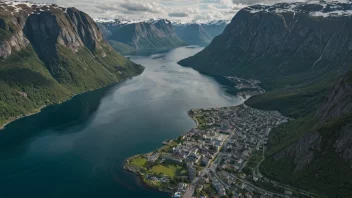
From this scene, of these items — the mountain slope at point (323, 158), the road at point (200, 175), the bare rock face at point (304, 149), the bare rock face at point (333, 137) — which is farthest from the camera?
the bare rock face at point (304, 149)

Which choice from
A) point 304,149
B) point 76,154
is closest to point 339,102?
point 304,149

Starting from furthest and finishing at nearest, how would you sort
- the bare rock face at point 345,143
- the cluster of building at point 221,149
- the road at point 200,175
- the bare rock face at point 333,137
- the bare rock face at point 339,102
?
the bare rock face at point 339,102
the cluster of building at point 221,149
the road at point 200,175
the bare rock face at point 333,137
the bare rock face at point 345,143

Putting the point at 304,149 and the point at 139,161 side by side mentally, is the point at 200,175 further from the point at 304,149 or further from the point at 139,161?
the point at 304,149

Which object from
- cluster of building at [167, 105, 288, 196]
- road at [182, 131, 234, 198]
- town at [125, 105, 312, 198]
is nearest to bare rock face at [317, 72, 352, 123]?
town at [125, 105, 312, 198]

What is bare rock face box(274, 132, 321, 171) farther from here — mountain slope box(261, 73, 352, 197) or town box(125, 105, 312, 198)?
town box(125, 105, 312, 198)

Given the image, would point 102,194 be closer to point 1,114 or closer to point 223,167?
point 223,167

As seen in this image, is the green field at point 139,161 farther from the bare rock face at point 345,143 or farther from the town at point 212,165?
the bare rock face at point 345,143

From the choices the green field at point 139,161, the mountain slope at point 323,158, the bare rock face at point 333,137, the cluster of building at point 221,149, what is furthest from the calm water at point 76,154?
the bare rock face at point 333,137

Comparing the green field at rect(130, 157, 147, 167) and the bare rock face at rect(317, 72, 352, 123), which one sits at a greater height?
the bare rock face at rect(317, 72, 352, 123)
